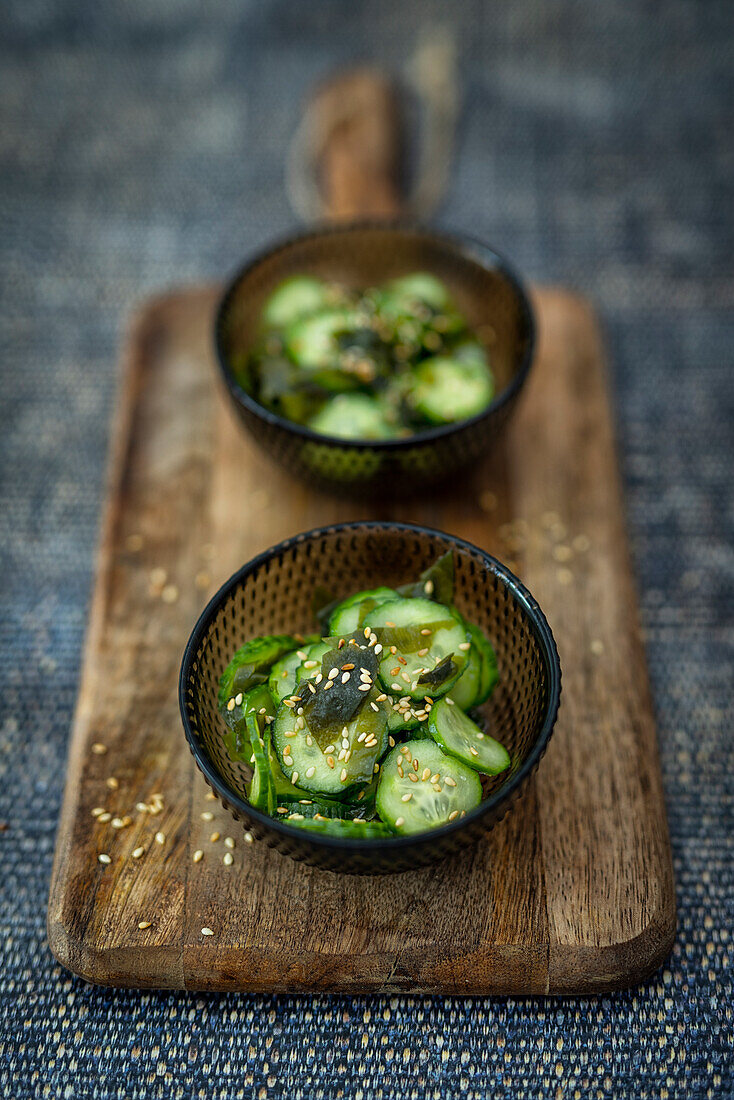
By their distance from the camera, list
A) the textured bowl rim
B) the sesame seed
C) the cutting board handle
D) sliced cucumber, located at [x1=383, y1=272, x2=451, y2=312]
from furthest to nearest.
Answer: the cutting board handle
sliced cucumber, located at [x1=383, y1=272, x2=451, y2=312]
the sesame seed
the textured bowl rim

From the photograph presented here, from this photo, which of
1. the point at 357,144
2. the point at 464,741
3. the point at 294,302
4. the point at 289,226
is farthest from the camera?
the point at 289,226

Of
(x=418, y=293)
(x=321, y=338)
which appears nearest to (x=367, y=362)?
(x=321, y=338)

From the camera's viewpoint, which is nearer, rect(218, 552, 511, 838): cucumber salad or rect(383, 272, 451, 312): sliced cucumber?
rect(218, 552, 511, 838): cucumber salad

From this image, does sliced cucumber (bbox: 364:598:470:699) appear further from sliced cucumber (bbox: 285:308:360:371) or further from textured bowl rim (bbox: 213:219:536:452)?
sliced cucumber (bbox: 285:308:360:371)

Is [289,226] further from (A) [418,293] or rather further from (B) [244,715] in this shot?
(B) [244,715]

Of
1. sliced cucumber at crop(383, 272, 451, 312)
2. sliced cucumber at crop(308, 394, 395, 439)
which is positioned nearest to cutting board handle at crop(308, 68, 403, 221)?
sliced cucumber at crop(383, 272, 451, 312)

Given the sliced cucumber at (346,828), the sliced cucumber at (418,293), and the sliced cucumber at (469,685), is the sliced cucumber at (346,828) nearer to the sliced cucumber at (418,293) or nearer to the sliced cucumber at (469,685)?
the sliced cucumber at (469,685)

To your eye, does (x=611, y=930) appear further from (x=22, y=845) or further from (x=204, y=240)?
(x=204, y=240)
